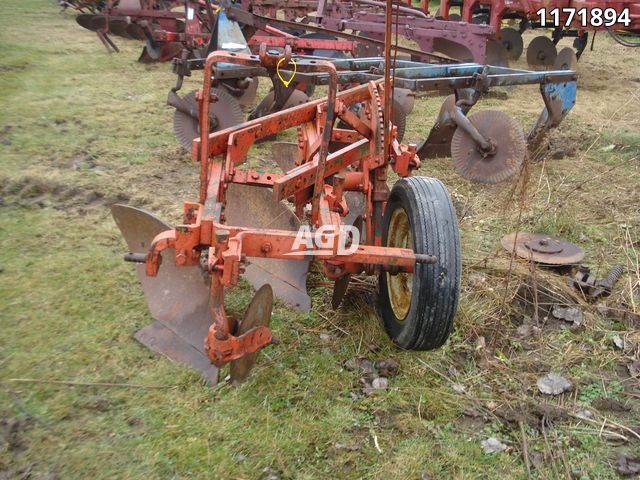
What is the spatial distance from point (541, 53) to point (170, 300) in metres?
8.53

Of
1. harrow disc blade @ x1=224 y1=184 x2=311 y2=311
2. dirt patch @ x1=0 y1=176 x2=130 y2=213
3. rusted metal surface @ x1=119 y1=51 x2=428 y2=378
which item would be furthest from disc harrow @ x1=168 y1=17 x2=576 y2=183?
rusted metal surface @ x1=119 y1=51 x2=428 y2=378

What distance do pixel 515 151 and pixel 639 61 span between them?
7273 millimetres

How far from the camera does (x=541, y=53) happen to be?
367 inches

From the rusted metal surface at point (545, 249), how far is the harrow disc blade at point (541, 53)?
22.0ft

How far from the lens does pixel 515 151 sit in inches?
178

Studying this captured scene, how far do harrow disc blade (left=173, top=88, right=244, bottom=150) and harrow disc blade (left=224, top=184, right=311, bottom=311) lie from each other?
1.67m

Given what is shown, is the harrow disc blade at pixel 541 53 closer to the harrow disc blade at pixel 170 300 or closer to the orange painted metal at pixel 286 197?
the orange painted metal at pixel 286 197

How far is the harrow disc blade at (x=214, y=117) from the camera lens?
16.2 feet

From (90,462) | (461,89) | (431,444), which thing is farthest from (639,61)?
(90,462)

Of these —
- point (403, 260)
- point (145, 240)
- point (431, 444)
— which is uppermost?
point (403, 260)

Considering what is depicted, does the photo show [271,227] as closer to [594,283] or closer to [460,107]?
[594,283]

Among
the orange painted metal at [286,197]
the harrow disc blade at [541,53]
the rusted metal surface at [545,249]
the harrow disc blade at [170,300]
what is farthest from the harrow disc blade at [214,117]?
the harrow disc blade at [541,53]

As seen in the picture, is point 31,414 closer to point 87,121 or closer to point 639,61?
point 87,121

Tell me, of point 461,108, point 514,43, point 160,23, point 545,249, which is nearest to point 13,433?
point 545,249
